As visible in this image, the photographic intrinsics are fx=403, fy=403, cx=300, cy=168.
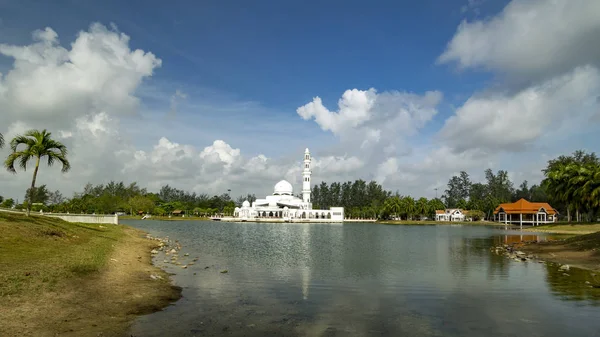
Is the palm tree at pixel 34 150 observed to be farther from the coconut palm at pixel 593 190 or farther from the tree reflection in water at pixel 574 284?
the coconut palm at pixel 593 190

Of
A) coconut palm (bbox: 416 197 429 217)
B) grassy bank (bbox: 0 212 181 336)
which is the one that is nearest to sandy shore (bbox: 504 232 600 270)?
grassy bank (bbox: 0 212 181 336)

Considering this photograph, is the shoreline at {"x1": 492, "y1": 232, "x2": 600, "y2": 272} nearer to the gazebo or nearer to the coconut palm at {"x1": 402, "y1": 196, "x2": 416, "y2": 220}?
the gazebo

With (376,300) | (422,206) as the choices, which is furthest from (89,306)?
(422,206)

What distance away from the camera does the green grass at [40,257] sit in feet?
53.2

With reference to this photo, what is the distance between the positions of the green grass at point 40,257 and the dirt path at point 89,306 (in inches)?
28.5

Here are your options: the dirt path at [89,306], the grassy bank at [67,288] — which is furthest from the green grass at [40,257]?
the dirt path at [89,306]

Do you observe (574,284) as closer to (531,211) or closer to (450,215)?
(531,211)

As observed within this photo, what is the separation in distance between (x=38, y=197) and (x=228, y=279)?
153124 mm

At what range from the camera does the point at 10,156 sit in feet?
120

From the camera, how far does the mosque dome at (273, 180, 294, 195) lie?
176125 mm

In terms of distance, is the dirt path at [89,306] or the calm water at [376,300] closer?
the dirt path at [89,306]

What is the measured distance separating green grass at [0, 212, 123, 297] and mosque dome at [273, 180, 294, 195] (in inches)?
5586

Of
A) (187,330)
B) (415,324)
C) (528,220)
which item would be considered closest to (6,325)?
(187,330)

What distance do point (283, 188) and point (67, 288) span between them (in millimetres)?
160188
